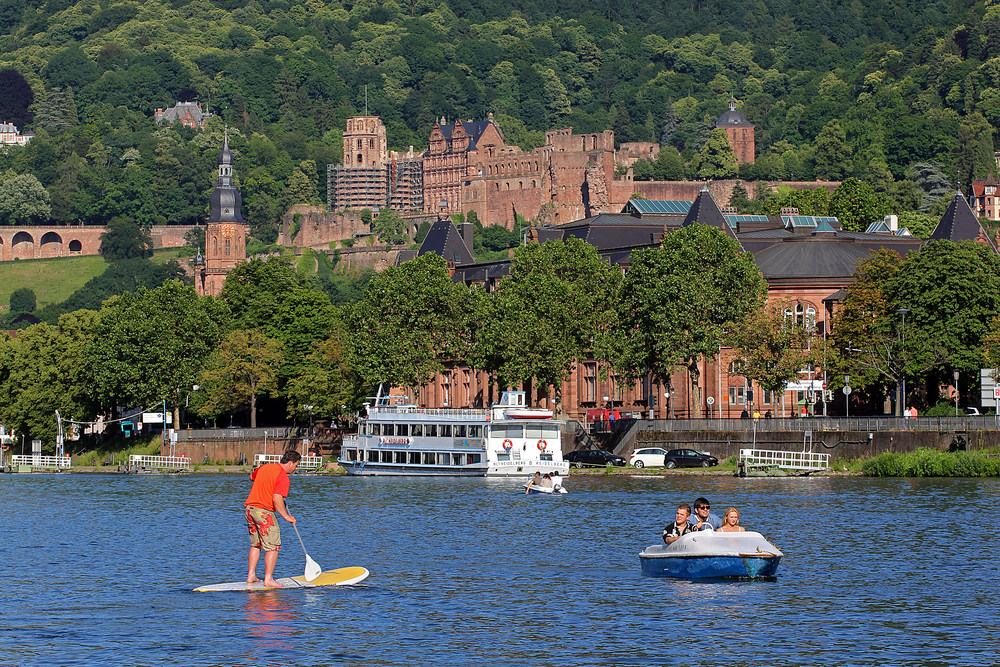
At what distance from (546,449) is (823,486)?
21.7 meters

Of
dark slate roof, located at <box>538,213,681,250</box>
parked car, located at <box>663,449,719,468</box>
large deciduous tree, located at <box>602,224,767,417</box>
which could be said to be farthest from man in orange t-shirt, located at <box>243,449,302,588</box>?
dark slate roof, located at <box>538,213,681,250</box>

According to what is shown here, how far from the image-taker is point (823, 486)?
8894 cm

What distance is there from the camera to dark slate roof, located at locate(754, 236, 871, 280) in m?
130

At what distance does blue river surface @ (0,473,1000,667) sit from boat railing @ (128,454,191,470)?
43645 millimetres

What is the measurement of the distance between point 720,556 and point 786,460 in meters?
50.0

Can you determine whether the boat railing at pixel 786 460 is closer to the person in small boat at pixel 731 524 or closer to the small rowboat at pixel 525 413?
the small rowboat at pixel 525 413

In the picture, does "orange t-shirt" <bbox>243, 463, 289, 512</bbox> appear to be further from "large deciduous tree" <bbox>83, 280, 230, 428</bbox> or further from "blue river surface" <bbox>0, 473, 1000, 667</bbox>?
"large deciduous tree" <bbox>83, 280, 230, 428</bbox>

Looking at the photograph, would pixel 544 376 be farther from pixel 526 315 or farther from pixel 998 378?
pixel 998 378

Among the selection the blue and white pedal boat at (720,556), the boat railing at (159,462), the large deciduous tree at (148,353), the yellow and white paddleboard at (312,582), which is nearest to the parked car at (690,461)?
the boat railing at (159,462)

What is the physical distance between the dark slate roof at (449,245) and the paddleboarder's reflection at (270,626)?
125 m

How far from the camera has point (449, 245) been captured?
175m

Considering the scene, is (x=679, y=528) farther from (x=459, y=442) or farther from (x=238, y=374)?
(x=238, y=374)

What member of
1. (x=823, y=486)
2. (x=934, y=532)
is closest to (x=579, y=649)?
(x=934, y=532)

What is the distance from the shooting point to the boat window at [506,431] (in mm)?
107438
